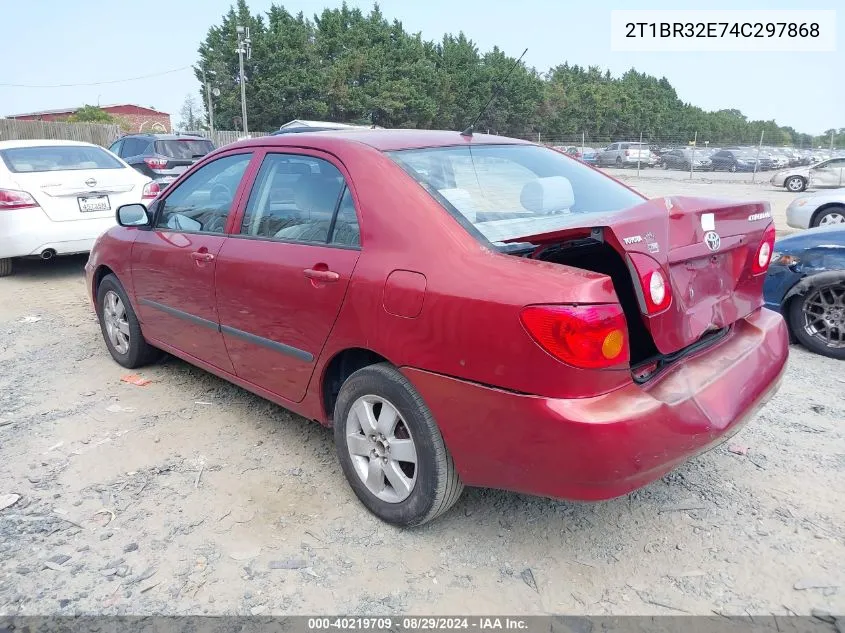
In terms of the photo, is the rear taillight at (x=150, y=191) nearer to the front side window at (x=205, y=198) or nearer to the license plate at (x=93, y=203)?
the license plate at (x=93, y=203)

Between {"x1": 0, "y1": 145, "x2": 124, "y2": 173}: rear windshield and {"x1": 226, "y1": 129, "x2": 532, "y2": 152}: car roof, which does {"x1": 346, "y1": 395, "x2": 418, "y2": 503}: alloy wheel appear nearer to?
{"x1": 226, "y1": 129, "x2": 532, "y2": 152}: car roof

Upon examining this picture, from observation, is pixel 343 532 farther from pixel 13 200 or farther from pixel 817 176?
pixel 817 176

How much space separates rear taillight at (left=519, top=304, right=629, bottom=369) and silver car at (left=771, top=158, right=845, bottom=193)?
23177 millimetres

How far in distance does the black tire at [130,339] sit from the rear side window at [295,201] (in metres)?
1.60

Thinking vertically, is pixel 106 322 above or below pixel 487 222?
below

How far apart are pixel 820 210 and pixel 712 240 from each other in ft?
28.8

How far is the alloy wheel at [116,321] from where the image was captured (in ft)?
15.3

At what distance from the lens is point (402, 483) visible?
2.70 m

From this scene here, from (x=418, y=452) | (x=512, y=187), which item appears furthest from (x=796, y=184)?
(x=418, y=452)

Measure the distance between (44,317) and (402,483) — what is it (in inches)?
195

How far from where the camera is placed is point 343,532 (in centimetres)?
280

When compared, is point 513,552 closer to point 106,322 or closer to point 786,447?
point 786,447

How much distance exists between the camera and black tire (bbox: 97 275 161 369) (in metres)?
4.52

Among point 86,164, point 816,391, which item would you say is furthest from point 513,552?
point 86,164
